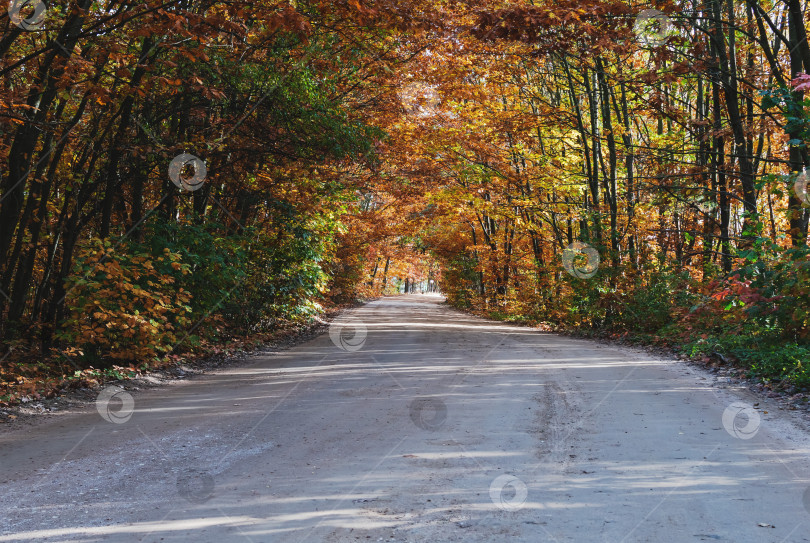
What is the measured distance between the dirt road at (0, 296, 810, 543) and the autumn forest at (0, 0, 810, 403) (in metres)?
2.34

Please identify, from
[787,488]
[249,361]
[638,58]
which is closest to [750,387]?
[787,488]

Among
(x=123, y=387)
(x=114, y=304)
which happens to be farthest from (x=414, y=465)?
(x=114, y=304)

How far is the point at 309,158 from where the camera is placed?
13.1 metres

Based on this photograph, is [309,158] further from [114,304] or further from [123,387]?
[123,387]

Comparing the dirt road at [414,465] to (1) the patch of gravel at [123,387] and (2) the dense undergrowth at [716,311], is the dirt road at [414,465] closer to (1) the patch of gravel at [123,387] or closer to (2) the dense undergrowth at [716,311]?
(1) the patch of gravel at [123,387]

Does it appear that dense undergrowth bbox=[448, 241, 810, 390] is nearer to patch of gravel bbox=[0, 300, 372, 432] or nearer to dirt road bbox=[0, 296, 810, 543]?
dirt road bbox=[0, 296, 810, 543]

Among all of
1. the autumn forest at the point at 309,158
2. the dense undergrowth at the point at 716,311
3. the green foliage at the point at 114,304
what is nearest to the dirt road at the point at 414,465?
the green foliage at the point at 114,304

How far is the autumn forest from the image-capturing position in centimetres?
903

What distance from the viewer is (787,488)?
14.2ft

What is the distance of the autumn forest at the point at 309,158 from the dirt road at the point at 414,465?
234cm

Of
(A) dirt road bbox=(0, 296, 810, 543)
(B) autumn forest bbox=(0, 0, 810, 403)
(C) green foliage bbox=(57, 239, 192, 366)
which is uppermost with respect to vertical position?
(B) autumn forest bbox=(0, 0, 810, 403)

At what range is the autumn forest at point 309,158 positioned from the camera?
903 centimetres

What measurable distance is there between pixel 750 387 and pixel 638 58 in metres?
15.5

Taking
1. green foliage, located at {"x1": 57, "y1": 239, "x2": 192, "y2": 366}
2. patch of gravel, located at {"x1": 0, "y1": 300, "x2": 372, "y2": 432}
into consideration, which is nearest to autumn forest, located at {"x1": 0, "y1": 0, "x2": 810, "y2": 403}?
green foliage, located at {"x1": 57, "y1": 239, "x2": 192, "y2": 366}
